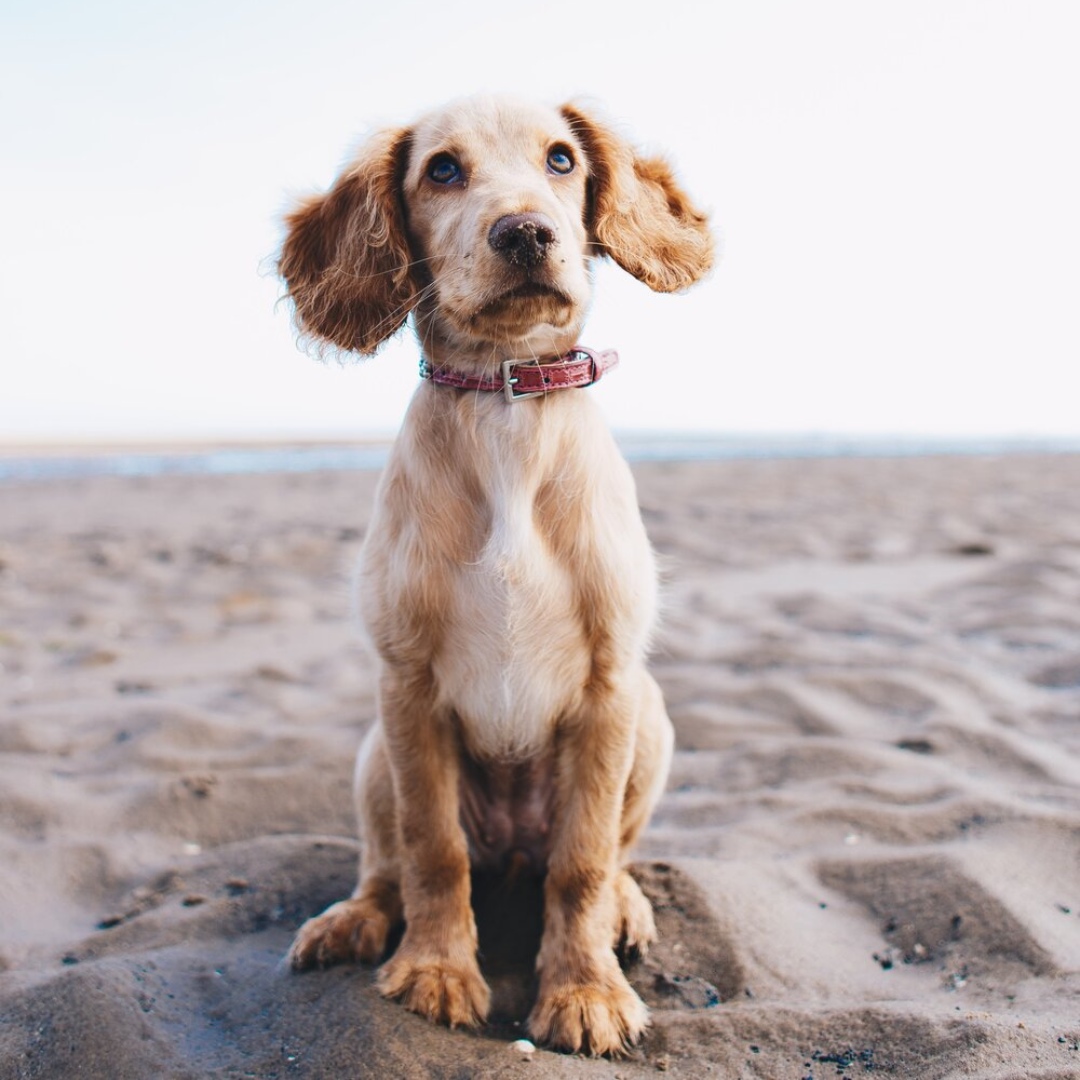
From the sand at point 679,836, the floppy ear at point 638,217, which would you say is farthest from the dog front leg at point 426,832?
the floppy ear at point 638,217

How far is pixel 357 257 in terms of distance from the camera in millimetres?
2324

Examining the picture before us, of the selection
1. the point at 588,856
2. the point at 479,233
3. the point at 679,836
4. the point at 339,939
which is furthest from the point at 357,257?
the point at 679,836

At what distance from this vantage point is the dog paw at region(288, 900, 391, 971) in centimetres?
231

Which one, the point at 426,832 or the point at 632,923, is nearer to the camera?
the point at 426,832

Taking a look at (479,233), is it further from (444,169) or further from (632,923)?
(632,923)

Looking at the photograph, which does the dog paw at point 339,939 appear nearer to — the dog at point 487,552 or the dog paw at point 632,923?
the dog at point 487,552

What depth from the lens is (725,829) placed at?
3111 millimetres

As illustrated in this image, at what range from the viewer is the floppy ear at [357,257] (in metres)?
2.31

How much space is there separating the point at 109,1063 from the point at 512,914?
3.30 ft

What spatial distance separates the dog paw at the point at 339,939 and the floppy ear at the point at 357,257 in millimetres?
1368

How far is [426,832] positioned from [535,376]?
1073mm

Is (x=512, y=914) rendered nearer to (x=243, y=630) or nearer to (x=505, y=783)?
(x=505, y=783)

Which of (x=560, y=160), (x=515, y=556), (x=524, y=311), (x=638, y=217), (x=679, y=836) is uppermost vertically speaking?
(x=560, y=160)

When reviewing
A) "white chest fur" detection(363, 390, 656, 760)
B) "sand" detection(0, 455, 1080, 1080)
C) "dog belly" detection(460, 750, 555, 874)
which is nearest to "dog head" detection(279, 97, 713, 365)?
"white chest fur" detection(363, 390, 656, 760)
